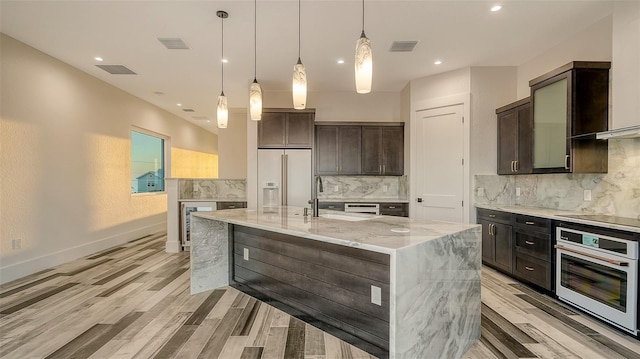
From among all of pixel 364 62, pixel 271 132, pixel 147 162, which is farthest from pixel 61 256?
pixel 364 62

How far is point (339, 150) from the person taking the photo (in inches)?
227

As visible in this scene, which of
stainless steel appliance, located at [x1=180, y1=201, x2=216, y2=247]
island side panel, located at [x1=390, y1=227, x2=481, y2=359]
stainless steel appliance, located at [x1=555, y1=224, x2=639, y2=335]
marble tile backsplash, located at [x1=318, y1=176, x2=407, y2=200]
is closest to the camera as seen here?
island side panel, located at [x1=390, y1=227, x2=481, y2=359]

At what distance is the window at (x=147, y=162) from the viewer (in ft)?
22.3

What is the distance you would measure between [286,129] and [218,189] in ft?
5.75

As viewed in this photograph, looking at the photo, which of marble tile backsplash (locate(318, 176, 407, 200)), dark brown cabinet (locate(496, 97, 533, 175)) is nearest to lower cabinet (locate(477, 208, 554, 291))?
dark brown cabinet (locate(496, 97, 533, 175))

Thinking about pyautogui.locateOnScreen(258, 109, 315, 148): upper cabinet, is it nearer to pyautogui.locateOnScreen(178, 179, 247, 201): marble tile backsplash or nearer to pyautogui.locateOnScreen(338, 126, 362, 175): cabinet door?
pyautogui.locateOnScreen(338, 126, 362, 175): cabinet door

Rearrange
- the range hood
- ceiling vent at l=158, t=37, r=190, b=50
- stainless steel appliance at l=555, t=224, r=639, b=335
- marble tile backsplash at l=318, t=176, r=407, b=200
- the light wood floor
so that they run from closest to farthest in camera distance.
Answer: the light wood floor → stainless steel appliance at l=555, t=224, r=639, b=335 → the range hood → ceiling vent at l=158, t=37, r=190, b=50 → marble tile backsplash at l=318, t=176, r=407, b=200

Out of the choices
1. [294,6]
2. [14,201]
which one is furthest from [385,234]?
[14,201]

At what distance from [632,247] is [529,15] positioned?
7.81 ft

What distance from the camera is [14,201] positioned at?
3875 mm

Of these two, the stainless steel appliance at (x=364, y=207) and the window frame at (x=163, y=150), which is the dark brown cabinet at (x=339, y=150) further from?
the window frame at (x=163, y=150)

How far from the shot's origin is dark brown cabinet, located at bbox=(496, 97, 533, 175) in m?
3.96

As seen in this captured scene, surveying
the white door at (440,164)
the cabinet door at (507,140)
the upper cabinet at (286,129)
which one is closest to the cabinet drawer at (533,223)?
the cabinet door at (507,140)

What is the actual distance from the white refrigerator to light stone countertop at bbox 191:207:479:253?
7.76ft
